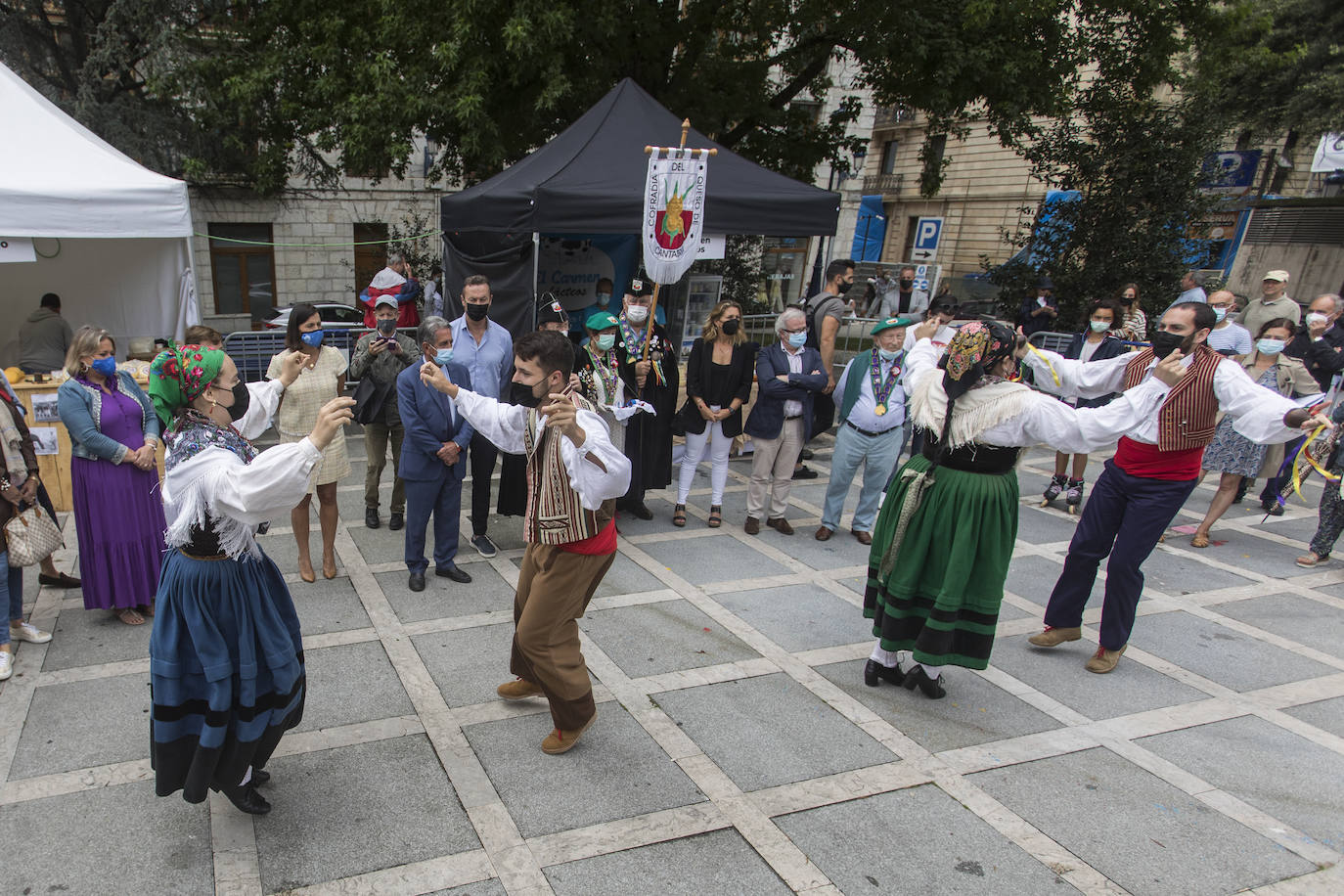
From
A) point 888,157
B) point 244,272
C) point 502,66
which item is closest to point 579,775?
point 502,66

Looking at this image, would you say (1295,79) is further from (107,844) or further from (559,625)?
(107,844)

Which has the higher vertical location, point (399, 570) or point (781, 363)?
point (781, 363)

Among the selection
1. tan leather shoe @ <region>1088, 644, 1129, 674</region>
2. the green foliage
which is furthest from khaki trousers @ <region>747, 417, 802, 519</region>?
the green foliage

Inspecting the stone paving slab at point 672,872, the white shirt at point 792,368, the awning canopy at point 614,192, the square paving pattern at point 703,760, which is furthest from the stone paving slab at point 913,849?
the awning canopy at point 614,192

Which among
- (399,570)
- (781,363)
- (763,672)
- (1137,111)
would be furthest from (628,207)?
(1137,111)

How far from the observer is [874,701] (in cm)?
428

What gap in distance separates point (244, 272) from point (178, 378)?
20.2m

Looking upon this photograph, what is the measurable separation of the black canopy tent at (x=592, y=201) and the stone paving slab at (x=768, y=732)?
4.38 meters

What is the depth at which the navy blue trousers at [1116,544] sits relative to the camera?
445 centimetres

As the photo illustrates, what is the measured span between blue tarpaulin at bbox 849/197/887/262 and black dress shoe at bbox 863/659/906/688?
2093cm

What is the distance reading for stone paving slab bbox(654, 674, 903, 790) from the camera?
12.1 ft

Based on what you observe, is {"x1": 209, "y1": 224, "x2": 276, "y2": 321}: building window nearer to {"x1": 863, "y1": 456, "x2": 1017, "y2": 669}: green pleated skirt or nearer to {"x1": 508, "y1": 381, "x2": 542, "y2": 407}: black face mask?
{"x1": 508, "y1": 381, "x2": 542, "y2": 407}: black face mask

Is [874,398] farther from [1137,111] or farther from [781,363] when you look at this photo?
[1137,111]

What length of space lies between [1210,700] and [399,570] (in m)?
4.92
